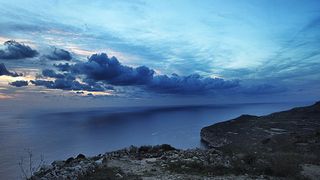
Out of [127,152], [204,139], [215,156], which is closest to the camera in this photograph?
[215,156]

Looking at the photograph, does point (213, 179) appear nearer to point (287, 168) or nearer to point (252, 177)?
point (252, 177)

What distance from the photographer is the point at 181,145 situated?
121438 millimetres

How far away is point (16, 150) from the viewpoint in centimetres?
10125

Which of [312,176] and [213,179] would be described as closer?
[213,179]

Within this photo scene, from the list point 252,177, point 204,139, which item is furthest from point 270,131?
point 252,177

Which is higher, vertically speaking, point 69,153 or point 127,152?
point 127,152

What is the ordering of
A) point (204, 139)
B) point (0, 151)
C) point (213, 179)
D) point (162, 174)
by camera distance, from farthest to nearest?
point (204, 139)
point (0, 151)
point (162, 174)
point (213, 179)

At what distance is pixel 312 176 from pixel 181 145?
100 metres

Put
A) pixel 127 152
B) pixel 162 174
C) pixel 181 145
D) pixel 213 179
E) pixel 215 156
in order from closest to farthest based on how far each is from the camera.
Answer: pixel 213 179
pixel 162 174
pixel 215 156
pixel 127 152
pixel 181 145

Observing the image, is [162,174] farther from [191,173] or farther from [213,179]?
[213,179]

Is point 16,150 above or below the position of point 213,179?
below

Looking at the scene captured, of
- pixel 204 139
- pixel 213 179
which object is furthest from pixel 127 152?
pixel 204 139

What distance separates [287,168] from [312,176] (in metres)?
2.11

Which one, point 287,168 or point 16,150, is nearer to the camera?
point 287,168
